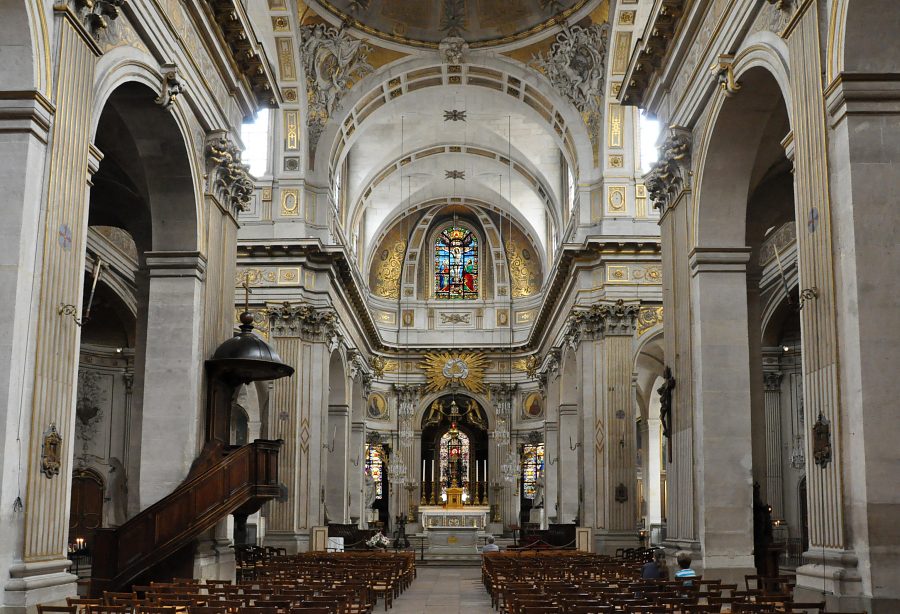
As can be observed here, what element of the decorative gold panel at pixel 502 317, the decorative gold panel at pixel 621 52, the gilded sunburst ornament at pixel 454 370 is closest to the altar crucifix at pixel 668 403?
the decorative gold panel at pixel 621 52

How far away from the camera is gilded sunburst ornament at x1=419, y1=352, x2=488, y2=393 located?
4859 cm

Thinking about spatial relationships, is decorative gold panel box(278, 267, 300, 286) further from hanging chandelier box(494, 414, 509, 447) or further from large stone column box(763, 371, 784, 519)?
hanging chandelier box(494, 414, 509, 447)

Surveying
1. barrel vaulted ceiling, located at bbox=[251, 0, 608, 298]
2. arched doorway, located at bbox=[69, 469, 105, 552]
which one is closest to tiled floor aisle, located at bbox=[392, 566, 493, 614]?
arched doorway, located at bbox=[69, 469, 105, 552]

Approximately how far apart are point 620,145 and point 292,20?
9.95 meters

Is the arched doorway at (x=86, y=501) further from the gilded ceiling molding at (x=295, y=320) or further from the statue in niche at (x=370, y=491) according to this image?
the statue in niche at (x=370, y=491)

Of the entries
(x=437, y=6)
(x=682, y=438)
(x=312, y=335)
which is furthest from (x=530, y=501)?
(x=682, y=438)

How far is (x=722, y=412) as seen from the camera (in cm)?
1653

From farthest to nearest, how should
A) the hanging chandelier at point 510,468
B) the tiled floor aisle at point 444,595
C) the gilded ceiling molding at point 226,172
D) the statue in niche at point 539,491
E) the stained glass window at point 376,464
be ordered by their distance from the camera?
the stained glass window at point 376,464, the hanging chandelier at point 510,468, the statue in niche at point 539,491, the tiled floor aisle at point 444,595, the gilded ceiling molding at point 226,172

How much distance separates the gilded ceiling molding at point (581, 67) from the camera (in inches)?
1199

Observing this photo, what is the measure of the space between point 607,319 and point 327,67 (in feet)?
36.2

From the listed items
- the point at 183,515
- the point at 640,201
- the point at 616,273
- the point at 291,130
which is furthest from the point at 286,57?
the point at 183,515

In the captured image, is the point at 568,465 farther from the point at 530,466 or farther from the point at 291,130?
the point at 291,130

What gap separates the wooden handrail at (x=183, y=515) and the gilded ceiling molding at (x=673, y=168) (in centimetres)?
809

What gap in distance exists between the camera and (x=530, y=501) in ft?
160
